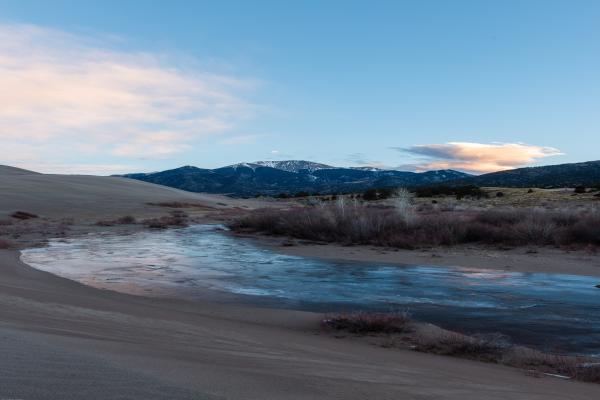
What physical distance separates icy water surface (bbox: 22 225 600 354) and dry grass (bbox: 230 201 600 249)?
193 inches

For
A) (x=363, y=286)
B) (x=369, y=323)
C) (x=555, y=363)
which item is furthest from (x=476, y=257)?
(x=555, y=363)

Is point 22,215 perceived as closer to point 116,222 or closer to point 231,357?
point 116,222

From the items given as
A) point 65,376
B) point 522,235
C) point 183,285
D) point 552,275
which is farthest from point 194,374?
A: point 522,235

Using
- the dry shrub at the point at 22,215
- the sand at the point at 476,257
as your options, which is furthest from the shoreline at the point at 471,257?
the dry shrub at the point at 22,215

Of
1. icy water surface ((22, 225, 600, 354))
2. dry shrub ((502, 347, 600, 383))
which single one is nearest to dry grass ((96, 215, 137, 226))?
icy water surface ((22, 225, 600, 354))

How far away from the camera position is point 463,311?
9109 mm

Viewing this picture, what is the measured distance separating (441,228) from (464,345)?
1449 centimetres

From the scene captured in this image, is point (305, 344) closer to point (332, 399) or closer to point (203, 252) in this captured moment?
point (332, 399)

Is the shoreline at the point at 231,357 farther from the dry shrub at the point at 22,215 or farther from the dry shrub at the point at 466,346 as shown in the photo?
the dry shrub at the point at 22,215

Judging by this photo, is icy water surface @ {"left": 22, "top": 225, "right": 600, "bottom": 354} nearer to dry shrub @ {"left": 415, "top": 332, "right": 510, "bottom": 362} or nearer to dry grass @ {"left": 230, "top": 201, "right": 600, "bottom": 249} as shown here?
dry shrub @ {"left": 415, "top": 332, "right": 510, "bottom": 362}

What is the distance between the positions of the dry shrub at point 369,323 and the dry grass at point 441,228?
1206 centimetres

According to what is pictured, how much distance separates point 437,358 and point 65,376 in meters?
4.00

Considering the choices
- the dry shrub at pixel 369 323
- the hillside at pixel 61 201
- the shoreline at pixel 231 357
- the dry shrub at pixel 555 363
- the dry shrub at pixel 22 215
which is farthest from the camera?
the hillside at pixel 61 201

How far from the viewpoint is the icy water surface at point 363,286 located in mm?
8344
